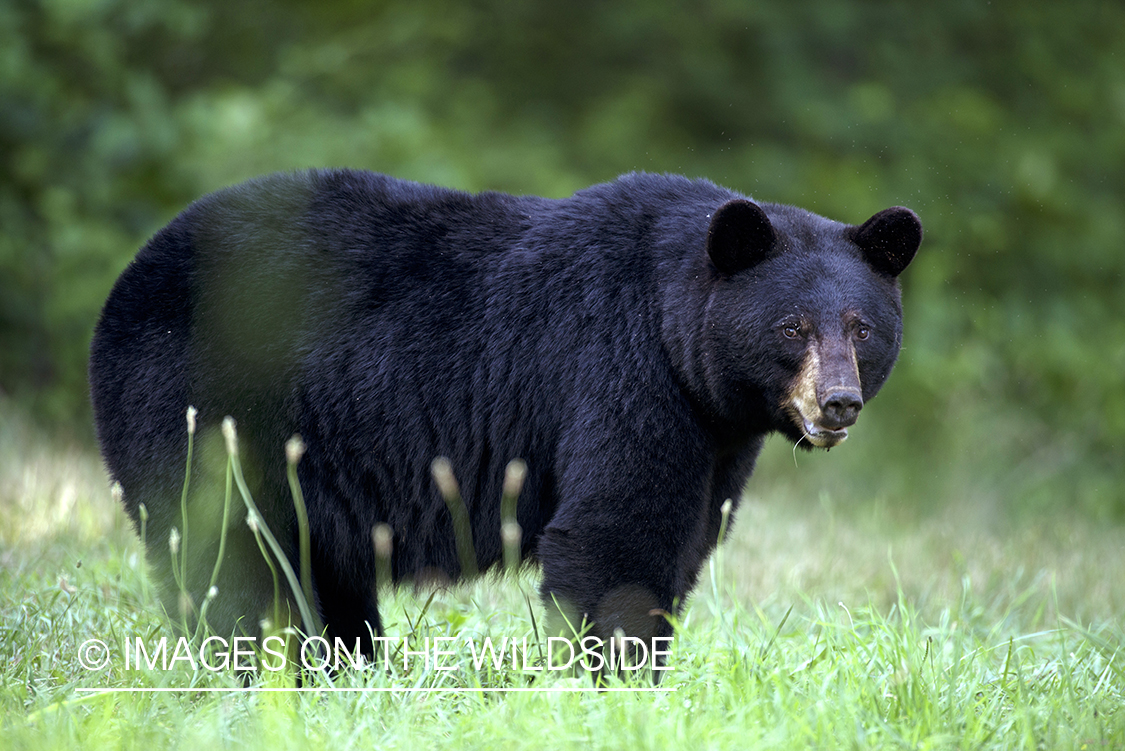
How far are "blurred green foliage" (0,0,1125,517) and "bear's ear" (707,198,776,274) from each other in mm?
5114

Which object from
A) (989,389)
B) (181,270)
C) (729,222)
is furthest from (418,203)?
(989,389)

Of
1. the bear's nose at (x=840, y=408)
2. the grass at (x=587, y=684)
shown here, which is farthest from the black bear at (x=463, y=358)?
the grass at (x=587, y=684)

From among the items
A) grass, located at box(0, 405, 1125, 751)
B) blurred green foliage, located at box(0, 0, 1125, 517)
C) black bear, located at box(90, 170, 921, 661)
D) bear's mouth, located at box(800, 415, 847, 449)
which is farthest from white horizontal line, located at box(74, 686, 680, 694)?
blurred green foliage, located at box(0, 0, 1125, 517)

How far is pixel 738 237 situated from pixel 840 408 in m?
0.69

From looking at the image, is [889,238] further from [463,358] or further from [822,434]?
[463,358]

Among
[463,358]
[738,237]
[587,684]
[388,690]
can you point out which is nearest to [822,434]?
[738,237]

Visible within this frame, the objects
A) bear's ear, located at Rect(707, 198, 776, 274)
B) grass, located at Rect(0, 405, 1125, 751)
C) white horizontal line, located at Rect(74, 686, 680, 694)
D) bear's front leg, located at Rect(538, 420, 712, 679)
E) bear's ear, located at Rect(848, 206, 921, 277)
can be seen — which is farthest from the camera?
bear's ear, located at Rect(848, 206, 921, 277)

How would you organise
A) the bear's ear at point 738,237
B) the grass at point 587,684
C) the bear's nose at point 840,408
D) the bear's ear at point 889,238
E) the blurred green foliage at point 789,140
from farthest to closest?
the blurred green foliage at point 789,140 < the bear's ear at point 889,238 < the bear's ear at point 738,237 < the bear's nose at point 840,408 < the grass at point 587,684

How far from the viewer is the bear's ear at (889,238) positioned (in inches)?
142

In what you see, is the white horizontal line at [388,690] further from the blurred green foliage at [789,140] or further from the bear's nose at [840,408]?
the blurred green foliage at [789,140]

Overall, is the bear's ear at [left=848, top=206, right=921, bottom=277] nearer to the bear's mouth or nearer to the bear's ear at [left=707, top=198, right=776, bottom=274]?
the bear's ear at [left=707, top=198, right=776, bottom=274]

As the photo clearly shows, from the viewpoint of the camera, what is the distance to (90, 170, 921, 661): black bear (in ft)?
11.4

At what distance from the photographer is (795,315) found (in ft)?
11.3

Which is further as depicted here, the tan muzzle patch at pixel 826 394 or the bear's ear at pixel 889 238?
the bear's ear at pixel 889 238
